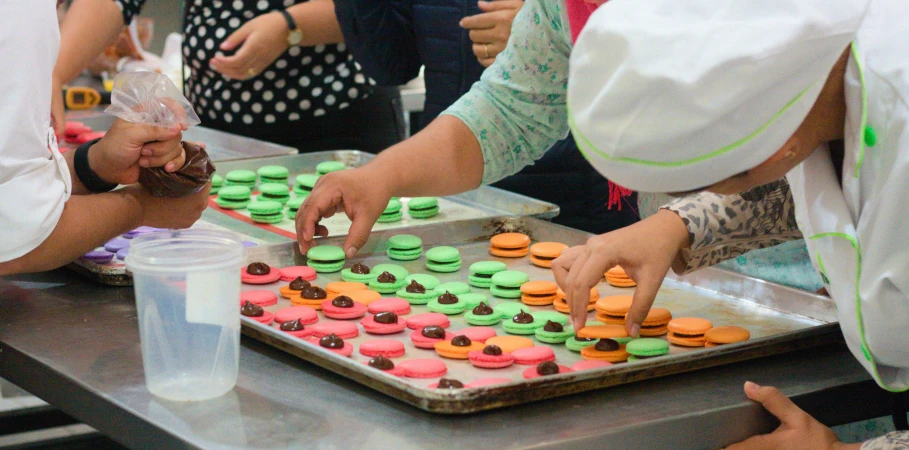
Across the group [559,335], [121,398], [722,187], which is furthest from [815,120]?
[121,398]

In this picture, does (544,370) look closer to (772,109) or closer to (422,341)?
(422,341)

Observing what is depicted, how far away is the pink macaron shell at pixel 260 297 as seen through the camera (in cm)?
141

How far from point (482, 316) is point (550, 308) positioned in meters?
0.14

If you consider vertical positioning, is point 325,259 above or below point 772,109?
below

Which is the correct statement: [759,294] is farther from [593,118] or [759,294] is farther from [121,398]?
[121,398]

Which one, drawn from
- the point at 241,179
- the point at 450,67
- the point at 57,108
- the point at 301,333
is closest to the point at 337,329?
the point at 301,333

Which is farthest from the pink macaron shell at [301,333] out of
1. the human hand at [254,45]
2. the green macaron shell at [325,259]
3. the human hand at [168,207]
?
the human hand at [254,45]

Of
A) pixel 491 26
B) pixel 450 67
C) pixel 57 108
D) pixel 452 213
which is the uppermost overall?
pixel 491 26

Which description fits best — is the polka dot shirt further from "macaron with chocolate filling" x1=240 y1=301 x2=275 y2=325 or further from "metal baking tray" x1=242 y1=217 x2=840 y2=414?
"macaron with chocolate filling" x1=240 y1=301 x2=275 y2=325

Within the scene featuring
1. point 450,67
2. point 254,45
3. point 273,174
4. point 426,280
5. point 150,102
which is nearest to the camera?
point 150,102

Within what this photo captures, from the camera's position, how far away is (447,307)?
1425mm

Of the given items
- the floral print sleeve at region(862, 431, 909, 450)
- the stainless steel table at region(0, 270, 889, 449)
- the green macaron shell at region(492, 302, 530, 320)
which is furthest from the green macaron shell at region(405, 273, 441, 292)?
the floral print sleeve at region(862, 431, 909, 450)

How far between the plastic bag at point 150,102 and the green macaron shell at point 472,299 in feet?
1.57

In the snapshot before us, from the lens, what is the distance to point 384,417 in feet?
3.55
